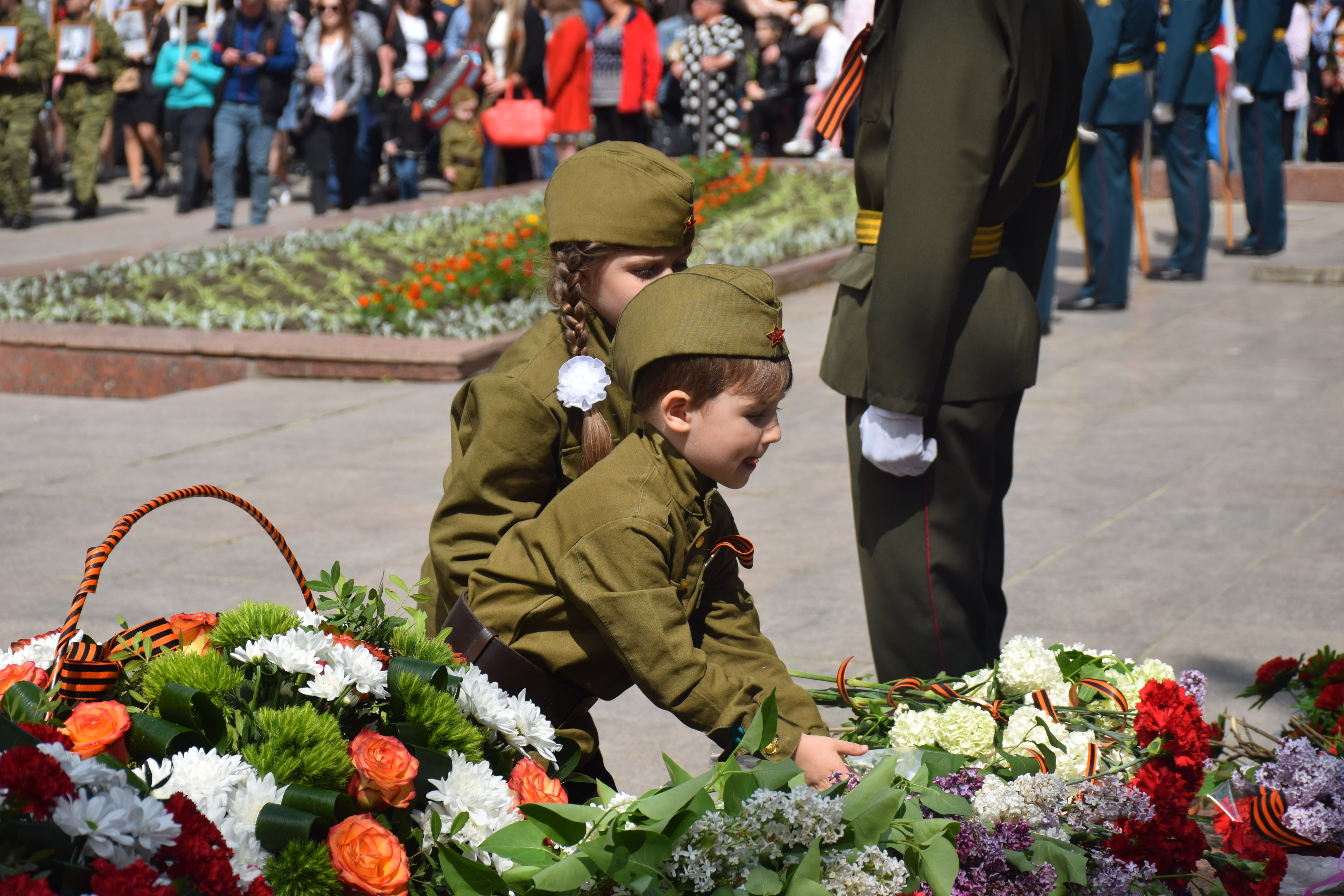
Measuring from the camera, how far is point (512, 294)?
980 cm

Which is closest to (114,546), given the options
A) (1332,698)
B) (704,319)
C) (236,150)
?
(704,319)

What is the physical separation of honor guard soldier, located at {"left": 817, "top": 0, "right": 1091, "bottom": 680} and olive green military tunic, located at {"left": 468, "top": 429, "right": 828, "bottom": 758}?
728 millimetres

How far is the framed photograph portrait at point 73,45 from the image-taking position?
48.2 ft

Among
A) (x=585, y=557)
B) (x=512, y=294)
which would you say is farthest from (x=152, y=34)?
(x=585, y=557)

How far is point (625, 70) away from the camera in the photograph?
14914mm

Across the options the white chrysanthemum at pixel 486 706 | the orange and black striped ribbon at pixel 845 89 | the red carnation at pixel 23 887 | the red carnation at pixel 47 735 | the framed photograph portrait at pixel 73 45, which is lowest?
the white chrysanthemum at pixel 486 706

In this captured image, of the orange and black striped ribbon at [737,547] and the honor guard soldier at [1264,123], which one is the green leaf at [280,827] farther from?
the honor guard soldier at [1264,123]

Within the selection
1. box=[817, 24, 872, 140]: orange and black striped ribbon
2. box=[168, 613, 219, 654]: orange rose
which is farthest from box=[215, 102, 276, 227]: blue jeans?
box=[168, 613, 219, 654]: orange rose

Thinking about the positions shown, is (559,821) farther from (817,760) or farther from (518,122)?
(518,122)

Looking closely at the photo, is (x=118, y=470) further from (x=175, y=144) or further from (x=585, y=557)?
(x=175, y=144)

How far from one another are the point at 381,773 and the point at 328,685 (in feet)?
0.44

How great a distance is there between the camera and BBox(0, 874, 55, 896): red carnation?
51.4 inches

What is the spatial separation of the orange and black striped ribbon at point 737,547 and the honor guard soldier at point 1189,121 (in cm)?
923

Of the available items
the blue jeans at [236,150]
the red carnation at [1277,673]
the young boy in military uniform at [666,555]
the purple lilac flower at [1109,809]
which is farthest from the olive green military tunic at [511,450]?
the blue jeans at [236,150]
